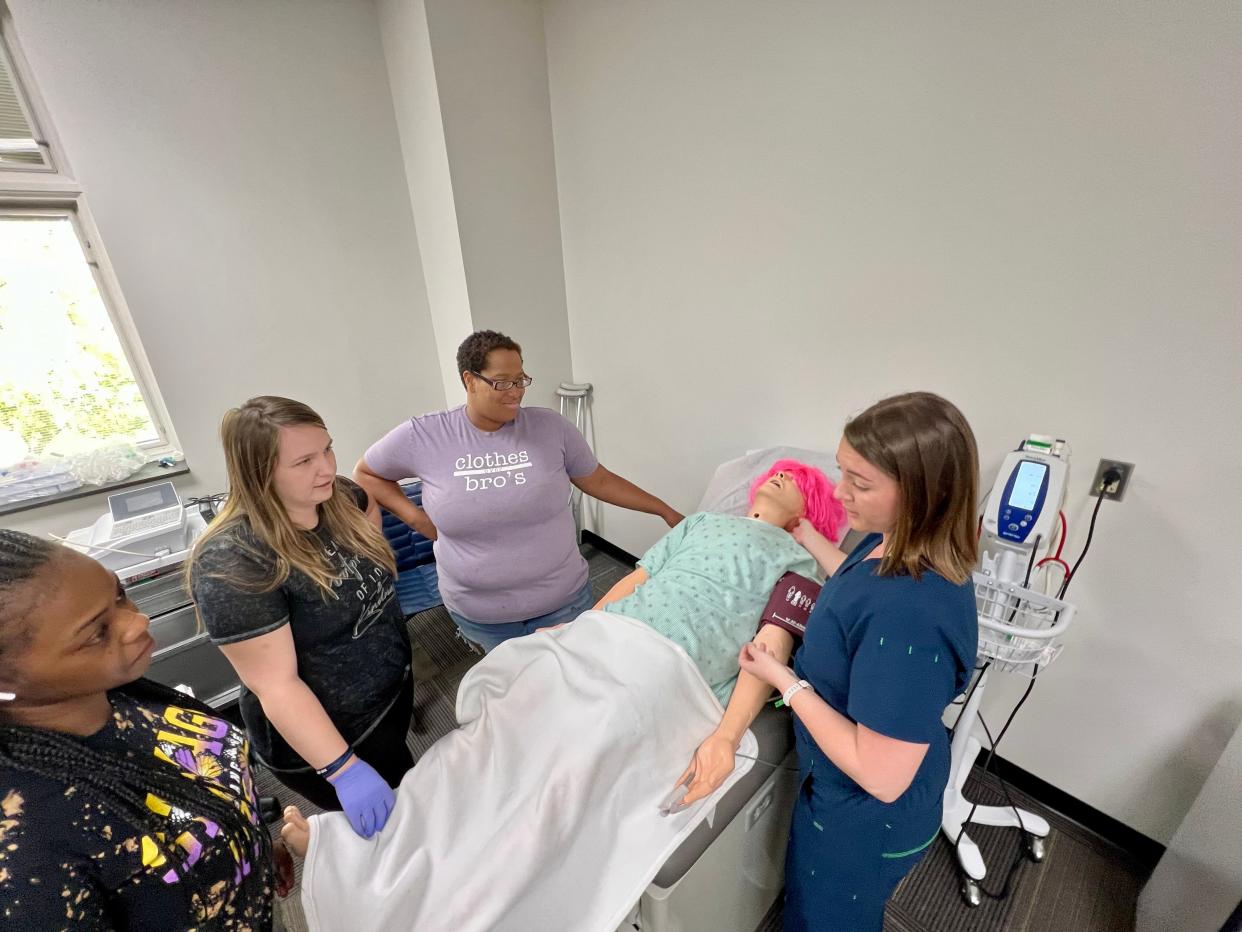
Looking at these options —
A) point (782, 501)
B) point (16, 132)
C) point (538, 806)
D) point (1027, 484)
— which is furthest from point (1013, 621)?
point (16, 132)

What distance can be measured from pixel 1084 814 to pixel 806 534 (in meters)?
1.18

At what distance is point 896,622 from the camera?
698 mm

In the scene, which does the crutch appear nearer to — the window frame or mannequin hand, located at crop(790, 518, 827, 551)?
mannequin hand, located at crop(790, 518, 827, 551)

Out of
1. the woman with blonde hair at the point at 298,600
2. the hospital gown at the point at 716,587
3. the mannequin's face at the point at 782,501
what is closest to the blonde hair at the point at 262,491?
the woman with blonde hair at the point at 298,600

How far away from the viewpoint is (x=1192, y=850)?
1077mm

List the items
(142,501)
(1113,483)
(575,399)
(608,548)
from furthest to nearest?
(608,548)
(575,399)
(142,501)
(1113,483)

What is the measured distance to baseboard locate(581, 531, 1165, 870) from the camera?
135 centimetres

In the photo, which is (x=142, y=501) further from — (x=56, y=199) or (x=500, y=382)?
(x=500, y=382)

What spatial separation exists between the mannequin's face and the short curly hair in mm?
799

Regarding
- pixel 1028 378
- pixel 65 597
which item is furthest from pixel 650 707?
pixel 1028 378

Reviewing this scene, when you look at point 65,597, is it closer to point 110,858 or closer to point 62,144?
point 110,858

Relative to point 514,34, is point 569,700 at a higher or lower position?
lower

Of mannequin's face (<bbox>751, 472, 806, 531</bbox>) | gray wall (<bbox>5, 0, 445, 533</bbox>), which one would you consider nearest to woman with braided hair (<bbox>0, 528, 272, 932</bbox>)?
mannequin's face (<bbox>751, 472, 806, 531</bbox>)

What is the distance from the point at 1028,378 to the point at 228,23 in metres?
2.84
